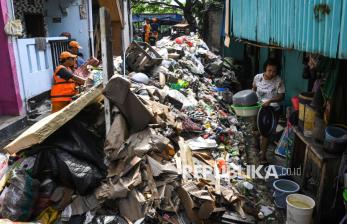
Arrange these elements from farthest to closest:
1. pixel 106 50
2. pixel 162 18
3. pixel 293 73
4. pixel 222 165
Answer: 1. pixel 162 18
2. pixel 293 73
3. pixel 222 165
4. pixel 106 50

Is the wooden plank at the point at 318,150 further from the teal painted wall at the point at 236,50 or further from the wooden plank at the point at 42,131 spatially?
the teal painted wall at the point at 236,50

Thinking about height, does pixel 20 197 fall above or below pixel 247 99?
below

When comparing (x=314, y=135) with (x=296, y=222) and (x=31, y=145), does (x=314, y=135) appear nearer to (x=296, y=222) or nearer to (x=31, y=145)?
(x=296, y=222)

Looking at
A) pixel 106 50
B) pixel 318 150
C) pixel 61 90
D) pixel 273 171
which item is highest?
pixel 106 50

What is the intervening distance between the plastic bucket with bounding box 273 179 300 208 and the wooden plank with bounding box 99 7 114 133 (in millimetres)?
2450

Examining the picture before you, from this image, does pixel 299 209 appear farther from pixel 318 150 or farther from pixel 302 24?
pixel 302 24

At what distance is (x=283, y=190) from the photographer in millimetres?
4297

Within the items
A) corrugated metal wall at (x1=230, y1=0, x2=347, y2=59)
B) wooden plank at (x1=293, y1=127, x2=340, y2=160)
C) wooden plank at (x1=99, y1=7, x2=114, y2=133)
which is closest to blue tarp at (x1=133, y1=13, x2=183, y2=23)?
corrugated metal wall at (x1=230, y1=0, x2=347, y2=59)

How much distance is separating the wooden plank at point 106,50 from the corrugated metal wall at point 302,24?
6.90 ft

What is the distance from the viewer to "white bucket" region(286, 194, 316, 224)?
3.59 m

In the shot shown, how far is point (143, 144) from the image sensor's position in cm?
407

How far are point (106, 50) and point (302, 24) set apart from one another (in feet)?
7.62

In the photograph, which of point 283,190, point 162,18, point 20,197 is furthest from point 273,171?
point 162,18

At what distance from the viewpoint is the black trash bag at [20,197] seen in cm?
327
